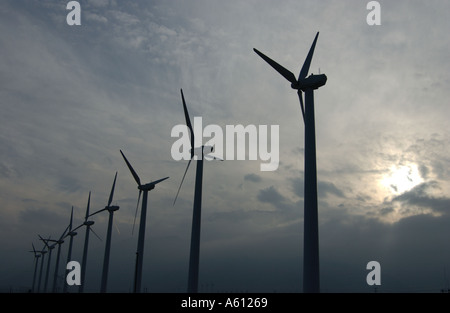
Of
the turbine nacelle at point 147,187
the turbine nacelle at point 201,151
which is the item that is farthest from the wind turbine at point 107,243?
the turbine nacelle at point 201,151

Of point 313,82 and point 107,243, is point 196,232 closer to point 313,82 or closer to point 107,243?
point 313,82

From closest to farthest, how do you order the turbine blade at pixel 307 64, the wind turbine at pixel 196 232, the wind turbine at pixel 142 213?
the turbine blade at pixel 307 64, the wind turbine at pixel 196 232, the wind turbine at pixel 142 213

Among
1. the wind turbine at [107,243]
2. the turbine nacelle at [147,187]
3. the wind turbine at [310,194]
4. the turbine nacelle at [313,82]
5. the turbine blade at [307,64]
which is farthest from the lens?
the wind turbine at [107,243]

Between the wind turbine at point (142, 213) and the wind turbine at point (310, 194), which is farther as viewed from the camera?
the wind turbine at point (142, 213)

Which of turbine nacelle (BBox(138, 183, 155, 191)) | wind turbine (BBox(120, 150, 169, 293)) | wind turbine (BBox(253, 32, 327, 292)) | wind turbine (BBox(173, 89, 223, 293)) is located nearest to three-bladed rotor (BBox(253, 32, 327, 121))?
wind turbine (BBox(253, 32, 327, 292))

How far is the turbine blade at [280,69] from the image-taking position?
5378 centimetres

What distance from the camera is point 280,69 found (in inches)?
2151

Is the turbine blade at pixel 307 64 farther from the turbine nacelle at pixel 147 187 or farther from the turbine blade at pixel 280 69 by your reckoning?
the turbine nacelle at pixel 147 187

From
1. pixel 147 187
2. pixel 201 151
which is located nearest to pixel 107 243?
pixel 147 187

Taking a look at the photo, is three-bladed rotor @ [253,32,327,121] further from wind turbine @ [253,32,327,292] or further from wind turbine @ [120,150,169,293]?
wind turbine @ [120,150,169,293]

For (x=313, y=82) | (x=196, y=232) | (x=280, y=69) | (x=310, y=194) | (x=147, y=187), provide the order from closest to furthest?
(x=310, y=194) < (x=313, y=82) < (x=280, y=69) < (x=196, y=232) < (x=147, y=187)
